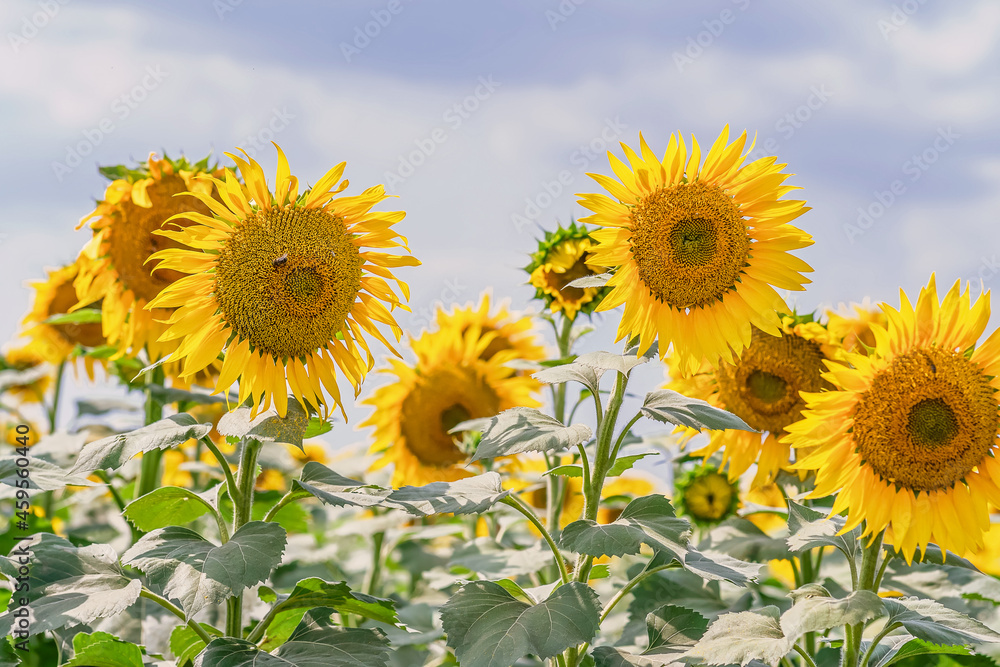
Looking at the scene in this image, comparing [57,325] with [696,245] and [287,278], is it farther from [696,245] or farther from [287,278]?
[696,245]

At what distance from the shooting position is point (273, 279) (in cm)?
198

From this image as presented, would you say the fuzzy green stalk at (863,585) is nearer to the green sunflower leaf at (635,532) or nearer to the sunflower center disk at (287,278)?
the green sunflower leaf at (635,532)

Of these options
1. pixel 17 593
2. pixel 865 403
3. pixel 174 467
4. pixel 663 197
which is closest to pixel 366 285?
pixel 663 197

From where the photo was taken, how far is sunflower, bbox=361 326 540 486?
3.54m

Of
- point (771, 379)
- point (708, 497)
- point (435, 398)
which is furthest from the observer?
point (435, 398)

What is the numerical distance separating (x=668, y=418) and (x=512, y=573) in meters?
0.92

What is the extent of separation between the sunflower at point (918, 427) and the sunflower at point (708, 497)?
53.7 inches

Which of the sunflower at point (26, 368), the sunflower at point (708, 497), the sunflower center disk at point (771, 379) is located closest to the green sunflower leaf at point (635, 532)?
the sunflower center disk at point (771, 379)

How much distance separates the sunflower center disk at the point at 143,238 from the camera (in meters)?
2.70

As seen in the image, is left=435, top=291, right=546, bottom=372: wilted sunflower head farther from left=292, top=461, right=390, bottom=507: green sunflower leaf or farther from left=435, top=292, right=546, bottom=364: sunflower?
left=292, top=461, right=390, bottom=507: green sunflower leaf

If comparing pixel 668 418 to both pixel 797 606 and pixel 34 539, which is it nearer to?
pixel 797 606

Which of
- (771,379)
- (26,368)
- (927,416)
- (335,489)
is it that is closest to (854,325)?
(771,379)

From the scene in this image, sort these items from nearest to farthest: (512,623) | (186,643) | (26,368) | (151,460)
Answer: (512,623) → (186,643) → (151,460) → (26,368)

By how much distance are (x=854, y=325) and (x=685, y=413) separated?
128cm
